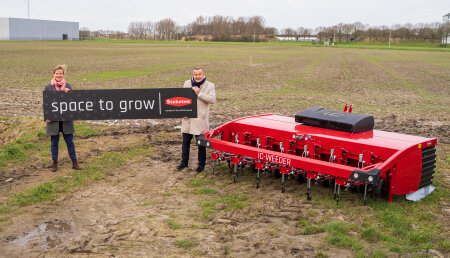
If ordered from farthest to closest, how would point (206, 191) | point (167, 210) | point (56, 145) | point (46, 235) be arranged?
point (56, 145)
point (206, 191)
point (167, 210)
point (46, 235)

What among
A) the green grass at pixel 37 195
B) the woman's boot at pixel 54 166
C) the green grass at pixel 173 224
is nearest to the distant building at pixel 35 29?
the woman's boot at pixel 54 166

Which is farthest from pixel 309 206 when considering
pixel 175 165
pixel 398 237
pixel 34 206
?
pixel 34 206

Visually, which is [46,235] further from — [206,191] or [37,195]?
[206,191]

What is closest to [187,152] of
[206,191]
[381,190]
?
[206,191]

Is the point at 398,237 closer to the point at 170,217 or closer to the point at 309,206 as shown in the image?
the point at 309,206

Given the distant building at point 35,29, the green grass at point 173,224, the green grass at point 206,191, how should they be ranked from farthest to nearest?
the distant building at point 35,29 < the green grass at point 206,191 < the green grass at point 173,224

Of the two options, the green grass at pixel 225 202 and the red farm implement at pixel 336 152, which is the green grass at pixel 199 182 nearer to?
the red farm implement at pixel 336 152

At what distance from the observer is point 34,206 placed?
671cm

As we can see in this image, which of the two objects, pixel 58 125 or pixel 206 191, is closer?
pixel 206 191

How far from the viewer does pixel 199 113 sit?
28.3 ft

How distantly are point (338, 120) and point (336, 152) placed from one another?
0.67 meters

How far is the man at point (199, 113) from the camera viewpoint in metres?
8.40

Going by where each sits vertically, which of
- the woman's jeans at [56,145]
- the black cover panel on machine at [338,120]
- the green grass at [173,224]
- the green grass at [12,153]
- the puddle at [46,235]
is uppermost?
the black cover panel on machine at [338,120]

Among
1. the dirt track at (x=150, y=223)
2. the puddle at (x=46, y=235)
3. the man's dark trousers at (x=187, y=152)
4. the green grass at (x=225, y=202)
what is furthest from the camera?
the man's dark trousers at (x=187, y=152)
